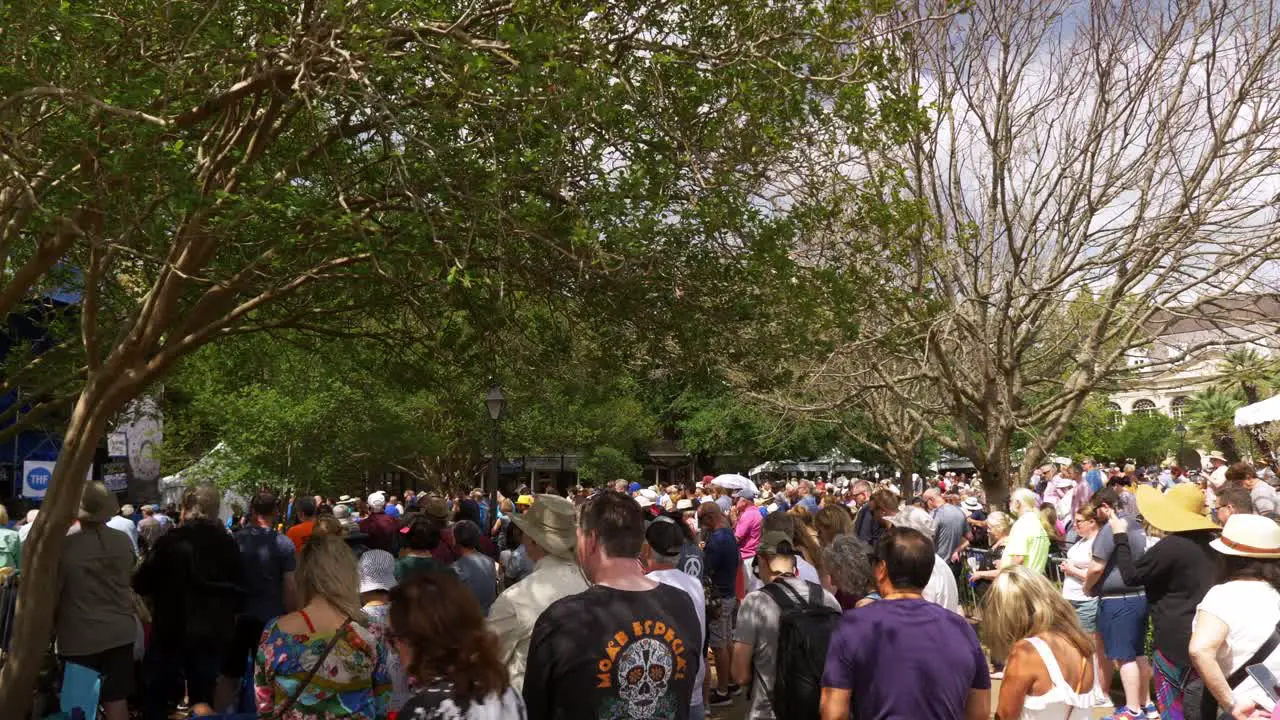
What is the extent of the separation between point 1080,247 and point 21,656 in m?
11.4

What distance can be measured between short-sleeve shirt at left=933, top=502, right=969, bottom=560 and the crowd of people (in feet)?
14.1

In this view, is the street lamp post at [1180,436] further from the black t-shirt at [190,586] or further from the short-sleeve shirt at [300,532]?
the black t-shirt at [190,586]

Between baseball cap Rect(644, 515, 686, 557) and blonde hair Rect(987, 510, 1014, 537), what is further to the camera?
blonde hair Rect(987, 510, 1014, 537)

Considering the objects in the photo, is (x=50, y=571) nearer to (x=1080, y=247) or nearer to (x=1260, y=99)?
(x=1080, y=247)

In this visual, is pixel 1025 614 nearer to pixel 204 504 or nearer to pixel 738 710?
pixel 738 710

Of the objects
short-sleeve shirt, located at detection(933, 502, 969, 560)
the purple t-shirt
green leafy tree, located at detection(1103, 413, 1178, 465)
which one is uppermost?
the purple t-shirt

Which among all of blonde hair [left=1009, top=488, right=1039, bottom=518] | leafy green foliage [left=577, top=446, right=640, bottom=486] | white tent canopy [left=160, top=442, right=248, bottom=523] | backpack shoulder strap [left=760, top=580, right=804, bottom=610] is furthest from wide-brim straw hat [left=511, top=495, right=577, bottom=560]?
leafy green foliage [left=577, top=446, right=640, bottom=486]

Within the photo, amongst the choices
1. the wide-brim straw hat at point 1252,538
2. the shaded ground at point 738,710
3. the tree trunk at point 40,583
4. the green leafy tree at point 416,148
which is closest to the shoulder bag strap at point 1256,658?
the wide-brim straw hat at point 1252,538

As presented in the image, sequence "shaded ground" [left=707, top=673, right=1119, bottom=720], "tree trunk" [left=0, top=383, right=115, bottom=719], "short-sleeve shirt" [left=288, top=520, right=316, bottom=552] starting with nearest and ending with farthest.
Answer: "tree trunk" [left=0, top=383, right=115, bottom=719] < "shaded ground" [left=707, top=673, right=1119, bottom=720] < "short-sleeve shirt" [left=288, top=520, right=316, bottom=552]

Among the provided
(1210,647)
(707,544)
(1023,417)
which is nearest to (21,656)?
(707,544)

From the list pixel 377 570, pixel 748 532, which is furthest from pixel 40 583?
pixel 748 532

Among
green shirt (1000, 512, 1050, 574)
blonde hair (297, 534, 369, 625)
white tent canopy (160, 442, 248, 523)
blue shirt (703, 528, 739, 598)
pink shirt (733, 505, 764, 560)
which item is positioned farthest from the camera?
white tent canopy (160, 442, 248, 523)

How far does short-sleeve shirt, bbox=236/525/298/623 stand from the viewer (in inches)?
323

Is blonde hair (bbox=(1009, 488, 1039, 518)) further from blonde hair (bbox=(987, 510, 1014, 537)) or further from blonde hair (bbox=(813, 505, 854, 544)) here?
blonde hair (bbox=(813, 505, 854, 544))
